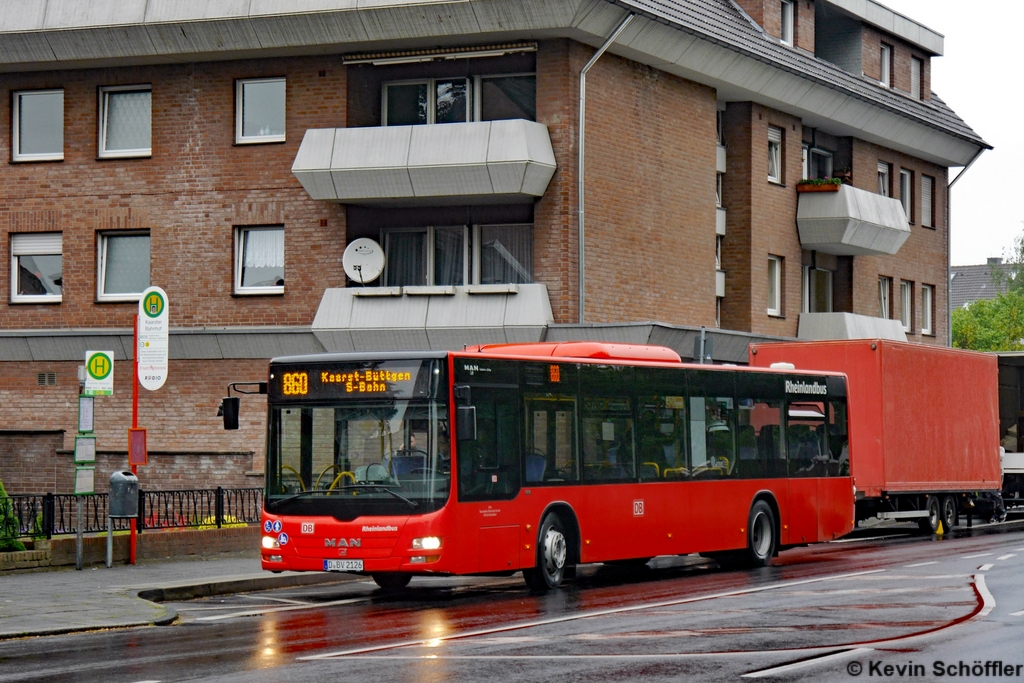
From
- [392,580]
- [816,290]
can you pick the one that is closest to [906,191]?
[816,290]

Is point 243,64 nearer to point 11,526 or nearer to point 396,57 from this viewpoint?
point 396,57

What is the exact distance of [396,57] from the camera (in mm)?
30328

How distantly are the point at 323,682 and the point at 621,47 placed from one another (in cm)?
2204

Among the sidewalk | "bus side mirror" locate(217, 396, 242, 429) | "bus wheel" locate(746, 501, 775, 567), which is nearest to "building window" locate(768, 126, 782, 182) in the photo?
"bus wheel" locate(746, 501, 775, 567)

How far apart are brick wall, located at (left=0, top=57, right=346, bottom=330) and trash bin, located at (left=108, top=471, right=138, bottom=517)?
10.7m

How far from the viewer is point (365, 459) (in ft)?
56.1

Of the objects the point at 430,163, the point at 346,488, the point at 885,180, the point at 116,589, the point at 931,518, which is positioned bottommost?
the point at 116,589

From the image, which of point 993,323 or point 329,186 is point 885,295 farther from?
point 993,323

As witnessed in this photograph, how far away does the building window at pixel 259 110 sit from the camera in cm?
3152

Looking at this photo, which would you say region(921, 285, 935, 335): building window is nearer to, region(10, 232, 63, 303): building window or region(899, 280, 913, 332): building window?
region(899, 280, 913, 332): building window

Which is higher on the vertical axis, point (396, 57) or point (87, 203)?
point (396, 57)

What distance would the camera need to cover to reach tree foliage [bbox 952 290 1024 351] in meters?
83.2

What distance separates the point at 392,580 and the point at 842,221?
21.4 metres

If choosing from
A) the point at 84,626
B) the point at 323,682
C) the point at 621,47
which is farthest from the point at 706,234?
the point at 323,682
